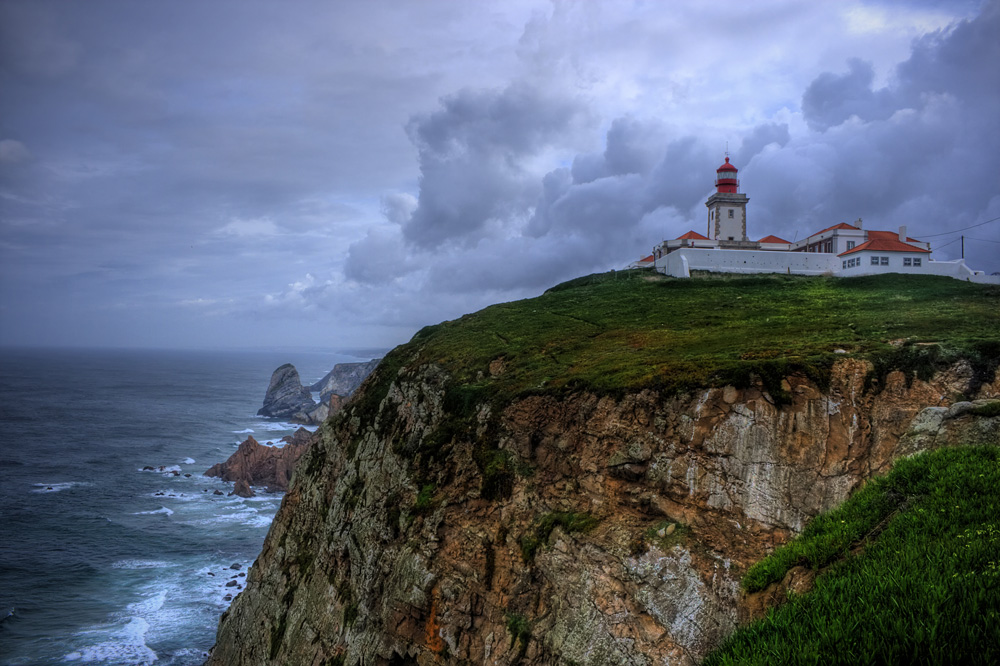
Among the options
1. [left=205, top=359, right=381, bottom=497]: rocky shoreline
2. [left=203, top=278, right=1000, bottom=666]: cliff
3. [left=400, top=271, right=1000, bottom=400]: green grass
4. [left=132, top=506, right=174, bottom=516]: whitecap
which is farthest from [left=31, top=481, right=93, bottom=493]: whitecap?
[left=400, top=271, right=1000, bottom=400]: green grass

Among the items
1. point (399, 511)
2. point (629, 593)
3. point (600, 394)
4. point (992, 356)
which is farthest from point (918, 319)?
point (399, 511)

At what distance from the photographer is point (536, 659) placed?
685 inches

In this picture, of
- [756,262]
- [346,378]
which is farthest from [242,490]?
[346,378]

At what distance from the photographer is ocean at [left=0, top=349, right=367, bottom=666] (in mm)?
37500

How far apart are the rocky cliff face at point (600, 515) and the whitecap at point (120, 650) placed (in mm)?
15020

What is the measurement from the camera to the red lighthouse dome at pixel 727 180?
5891cm

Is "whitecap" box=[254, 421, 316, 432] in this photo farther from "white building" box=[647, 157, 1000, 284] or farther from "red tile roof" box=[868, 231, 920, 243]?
"red tile roof" box=[868, 231, 920, 243]

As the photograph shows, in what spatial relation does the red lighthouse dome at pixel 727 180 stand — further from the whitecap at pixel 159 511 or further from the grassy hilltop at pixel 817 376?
the whitecap at pixel 159 511

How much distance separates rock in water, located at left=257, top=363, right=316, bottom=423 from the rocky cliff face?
338 feet

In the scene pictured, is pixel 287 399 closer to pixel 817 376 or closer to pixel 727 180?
pixel 727 180

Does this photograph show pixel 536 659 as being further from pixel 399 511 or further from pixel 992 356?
pixel 992 356

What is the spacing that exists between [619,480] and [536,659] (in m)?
5.94

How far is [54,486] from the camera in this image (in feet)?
216

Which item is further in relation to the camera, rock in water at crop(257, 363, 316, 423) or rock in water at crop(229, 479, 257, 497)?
rock in water at crop(257, 363, 316, 423)
